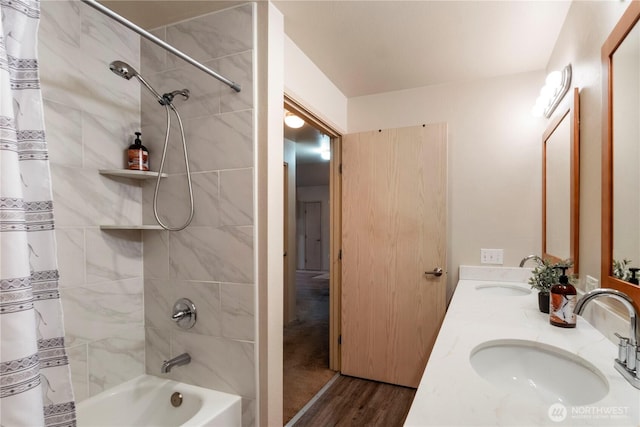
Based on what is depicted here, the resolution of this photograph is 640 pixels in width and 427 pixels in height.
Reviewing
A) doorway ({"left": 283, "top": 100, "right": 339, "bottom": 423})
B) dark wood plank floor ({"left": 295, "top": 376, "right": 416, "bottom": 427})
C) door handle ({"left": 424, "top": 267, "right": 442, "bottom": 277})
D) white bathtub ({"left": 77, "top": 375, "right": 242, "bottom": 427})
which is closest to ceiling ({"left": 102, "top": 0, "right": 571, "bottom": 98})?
doorway ({"left": 283, "top": 100, "right": 339, "bottom": 423})

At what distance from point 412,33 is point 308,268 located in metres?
7.52

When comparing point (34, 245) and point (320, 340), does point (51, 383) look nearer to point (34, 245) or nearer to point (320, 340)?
point (34, 245)

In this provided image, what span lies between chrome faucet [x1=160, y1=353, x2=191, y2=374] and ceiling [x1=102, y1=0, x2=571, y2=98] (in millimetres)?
1737

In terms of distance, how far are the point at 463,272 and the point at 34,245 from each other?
96.6 inches

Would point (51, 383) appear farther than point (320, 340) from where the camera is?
No

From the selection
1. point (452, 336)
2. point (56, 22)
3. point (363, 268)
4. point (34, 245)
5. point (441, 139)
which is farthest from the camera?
point (363, 268)

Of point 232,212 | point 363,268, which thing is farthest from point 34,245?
point 363,268

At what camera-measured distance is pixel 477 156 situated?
2479 mm

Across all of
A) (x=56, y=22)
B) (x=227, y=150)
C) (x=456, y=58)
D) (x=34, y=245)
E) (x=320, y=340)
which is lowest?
(x=320, y=340)

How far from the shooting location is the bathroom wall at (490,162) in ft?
7.64

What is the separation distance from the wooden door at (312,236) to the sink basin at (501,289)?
659 centimetres

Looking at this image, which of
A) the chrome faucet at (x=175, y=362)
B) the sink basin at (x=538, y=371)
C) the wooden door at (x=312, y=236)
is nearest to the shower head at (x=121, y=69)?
the chrome faucet at (x=175, y=362)

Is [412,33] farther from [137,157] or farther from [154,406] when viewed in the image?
[154,406]

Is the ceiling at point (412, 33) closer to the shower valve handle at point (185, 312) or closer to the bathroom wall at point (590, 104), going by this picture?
the bathroom wall at point (590, 104)
